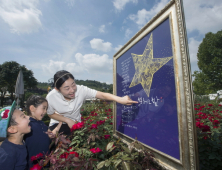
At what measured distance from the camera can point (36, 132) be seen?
196 centimetres

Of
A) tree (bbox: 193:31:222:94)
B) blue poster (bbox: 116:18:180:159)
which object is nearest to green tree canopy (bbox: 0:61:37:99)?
blue poster (bbox: 116:18:180:159)

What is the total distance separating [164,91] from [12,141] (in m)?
1.85

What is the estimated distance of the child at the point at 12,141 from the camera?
1375 mm

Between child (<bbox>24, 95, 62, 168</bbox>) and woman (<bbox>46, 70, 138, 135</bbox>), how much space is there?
4.9 inches

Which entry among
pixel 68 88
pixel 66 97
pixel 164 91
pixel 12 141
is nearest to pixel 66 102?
pixel 66 97

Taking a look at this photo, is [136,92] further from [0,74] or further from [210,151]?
[0,74]

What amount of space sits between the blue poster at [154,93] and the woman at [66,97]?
1.80 ft

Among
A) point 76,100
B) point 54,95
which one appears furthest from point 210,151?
point 54,95

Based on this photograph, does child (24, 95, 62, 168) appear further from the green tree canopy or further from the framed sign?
the green tree canopy

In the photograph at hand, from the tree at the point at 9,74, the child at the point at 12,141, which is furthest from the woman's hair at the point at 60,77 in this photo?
the tree at the point at 9,74

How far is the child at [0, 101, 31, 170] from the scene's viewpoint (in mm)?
1375

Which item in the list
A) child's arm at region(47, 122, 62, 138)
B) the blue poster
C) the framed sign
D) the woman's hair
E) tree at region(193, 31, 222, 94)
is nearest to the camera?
the framed sign

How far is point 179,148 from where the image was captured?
0.90m

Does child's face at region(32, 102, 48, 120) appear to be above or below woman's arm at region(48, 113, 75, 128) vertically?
above
